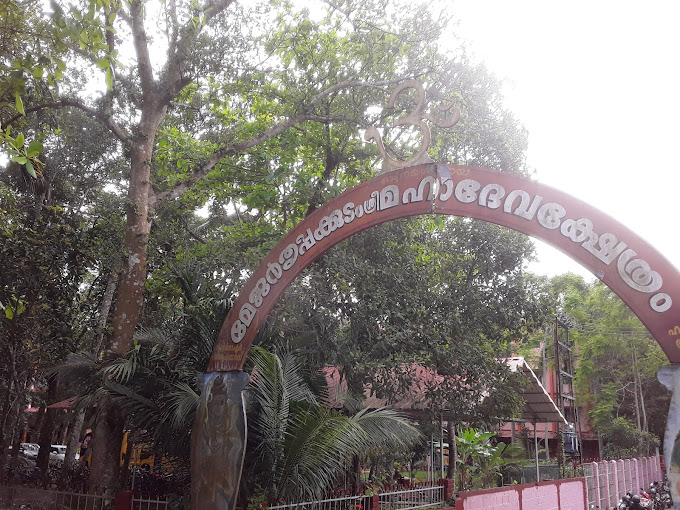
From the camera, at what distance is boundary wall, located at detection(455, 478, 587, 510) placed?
7781 millimetres

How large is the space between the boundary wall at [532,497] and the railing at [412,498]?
4.34ft

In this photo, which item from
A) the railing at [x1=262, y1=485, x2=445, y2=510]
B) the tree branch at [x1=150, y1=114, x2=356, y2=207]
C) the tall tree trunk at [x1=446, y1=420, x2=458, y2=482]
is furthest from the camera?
the tall tree trunk at [x1=446, y1=420, x2=458, y2=482]

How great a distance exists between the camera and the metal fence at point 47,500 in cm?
764

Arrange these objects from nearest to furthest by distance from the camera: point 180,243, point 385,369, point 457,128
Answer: point 385,369 < point 457,128 < point 180,243

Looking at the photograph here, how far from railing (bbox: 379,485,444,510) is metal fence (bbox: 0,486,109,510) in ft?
13.1

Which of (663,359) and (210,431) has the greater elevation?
(663,359)

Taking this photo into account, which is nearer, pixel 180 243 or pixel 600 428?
pixel 180 243

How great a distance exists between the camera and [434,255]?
39.9 ft

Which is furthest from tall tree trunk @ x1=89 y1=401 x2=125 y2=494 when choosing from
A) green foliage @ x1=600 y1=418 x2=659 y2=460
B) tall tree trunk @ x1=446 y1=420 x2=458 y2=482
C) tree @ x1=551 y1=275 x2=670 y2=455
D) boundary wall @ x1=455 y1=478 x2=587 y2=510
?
tree @ x1=551 y1=275 x2=670 y2=455

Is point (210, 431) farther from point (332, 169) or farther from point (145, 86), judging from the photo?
point (332, 169)

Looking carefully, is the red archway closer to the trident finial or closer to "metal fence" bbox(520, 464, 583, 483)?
the trident finial

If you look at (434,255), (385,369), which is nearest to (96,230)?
(385,369)

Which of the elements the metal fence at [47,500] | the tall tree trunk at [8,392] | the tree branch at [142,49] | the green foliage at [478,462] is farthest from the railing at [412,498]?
the tree branch at [142,49]

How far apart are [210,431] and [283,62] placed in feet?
29.9
